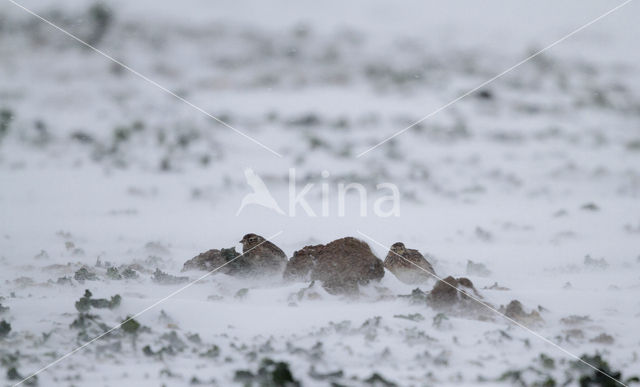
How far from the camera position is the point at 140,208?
7.70 metres

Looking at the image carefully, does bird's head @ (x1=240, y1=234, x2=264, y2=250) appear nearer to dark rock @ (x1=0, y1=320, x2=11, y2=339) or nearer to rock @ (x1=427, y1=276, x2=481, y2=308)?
rock @ (x1=427, y1=276, x2=481, y2=308)

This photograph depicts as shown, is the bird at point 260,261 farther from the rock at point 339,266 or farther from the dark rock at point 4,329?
the dark rock at point 4,329

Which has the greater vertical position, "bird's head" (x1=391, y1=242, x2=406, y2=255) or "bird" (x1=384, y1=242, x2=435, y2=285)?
"bird's head" (x1=391, y1=242, x2=406, y2=255)

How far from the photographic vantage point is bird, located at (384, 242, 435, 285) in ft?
15.5

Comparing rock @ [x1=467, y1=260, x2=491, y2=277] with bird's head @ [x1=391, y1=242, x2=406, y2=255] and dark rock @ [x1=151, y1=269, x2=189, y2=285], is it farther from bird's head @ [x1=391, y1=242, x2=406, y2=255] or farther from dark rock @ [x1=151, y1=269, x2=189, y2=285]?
dark rock @ [x1=151, y1=269, x2=189, y2=285]

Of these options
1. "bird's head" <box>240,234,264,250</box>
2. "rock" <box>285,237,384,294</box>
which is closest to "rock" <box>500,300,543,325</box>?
"rock" <box>285,237,384,294</box>

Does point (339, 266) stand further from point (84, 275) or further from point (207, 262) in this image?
point (84, 275)

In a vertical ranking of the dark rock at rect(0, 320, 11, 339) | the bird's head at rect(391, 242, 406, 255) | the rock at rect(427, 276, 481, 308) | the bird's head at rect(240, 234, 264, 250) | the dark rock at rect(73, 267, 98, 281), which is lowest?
the dark rock at rect(0, 320, 11, 339)

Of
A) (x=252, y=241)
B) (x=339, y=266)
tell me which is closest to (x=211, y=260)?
(x=252, y=241)

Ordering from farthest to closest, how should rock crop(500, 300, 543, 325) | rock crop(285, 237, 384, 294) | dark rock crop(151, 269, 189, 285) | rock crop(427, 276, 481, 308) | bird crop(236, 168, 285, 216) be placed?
bird crop(236, 168, 285, 216)
dark rock crop(151, 269, 189, 285)
rock crop(285, 237, 384, 294)
rock crop(427, 276, 481, 308)
rock crop(500, 300, 543, 325)

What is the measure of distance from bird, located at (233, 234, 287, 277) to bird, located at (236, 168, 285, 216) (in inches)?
112

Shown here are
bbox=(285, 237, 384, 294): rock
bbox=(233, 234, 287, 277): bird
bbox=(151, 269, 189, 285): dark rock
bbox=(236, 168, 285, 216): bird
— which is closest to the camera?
bbox=(285, 237, 384, 294): rock

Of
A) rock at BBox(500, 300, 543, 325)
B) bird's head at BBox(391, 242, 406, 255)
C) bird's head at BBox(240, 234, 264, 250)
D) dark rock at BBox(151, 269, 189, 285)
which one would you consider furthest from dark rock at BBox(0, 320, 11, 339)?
rock at BBox(500, 300, 543, 325)

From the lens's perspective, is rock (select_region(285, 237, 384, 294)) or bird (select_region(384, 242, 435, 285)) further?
bird (select_region(384, 242, 435, 285))
